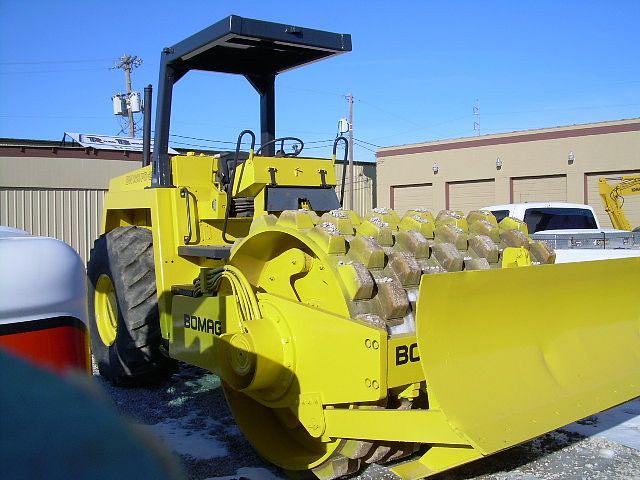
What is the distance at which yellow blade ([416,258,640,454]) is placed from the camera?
286 centimetres

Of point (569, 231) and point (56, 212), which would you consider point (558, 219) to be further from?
point (56, 212)

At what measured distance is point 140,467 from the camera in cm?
133

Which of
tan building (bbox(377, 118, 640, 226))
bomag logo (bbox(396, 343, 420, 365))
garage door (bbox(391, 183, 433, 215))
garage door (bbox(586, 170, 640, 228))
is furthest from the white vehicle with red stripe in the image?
garage door (bbox(391, 183, 433, 215))

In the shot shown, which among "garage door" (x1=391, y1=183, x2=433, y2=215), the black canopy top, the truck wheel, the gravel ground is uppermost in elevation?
the black canopy top

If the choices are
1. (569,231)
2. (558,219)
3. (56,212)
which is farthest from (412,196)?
(569,231)

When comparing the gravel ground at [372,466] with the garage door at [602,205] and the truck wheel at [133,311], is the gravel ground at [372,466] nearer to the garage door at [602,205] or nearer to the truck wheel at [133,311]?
the truck wheel at [133,311]

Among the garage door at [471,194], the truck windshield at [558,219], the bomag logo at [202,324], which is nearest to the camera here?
the bomag logo at [202,324]

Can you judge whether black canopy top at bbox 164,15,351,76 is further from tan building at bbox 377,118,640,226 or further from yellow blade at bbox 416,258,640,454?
tan building at bbox 377,118,640,226

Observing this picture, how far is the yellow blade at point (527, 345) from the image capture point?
113 inches

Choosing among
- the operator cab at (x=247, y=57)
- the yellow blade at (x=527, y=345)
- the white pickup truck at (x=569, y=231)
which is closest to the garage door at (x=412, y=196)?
the white pickup truck at (x=569, y=231)

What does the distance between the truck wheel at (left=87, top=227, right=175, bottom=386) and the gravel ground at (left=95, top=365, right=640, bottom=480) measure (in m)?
0.25

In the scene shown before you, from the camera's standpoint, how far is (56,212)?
1556 centimetres

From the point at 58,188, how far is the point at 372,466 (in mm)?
13859

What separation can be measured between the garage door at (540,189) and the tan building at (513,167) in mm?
35
